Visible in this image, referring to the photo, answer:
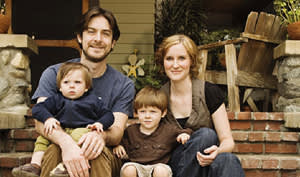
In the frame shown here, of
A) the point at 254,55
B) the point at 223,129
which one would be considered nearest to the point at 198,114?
the point at 223,129

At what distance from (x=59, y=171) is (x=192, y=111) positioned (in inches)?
34.1

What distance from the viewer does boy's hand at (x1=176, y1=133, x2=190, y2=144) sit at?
1938 mm

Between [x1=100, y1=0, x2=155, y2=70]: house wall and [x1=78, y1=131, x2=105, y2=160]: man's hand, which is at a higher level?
[x1=100, y1=0, x2=155, y2=70]: house wall

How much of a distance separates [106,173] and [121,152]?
254 mm

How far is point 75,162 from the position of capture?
1724 mm

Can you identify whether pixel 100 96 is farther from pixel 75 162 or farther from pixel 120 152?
pixel 75 162

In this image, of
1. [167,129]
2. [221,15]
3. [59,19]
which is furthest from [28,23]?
[221,15]

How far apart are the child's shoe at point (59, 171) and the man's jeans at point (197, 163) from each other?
641mm

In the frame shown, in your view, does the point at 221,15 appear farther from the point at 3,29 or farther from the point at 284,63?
the point at 3,29

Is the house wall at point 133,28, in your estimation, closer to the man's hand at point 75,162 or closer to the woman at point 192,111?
the woman at point 192,111

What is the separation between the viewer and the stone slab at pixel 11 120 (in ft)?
8.86

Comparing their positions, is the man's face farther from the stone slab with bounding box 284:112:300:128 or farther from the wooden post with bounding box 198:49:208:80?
the wooden post with bounding box 198:49:208:80

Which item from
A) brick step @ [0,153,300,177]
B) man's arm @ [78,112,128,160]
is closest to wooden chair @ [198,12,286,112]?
brick step @ [0,153,300,177]

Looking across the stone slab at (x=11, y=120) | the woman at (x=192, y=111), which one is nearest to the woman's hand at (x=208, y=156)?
the woman at (x=192, y=111)
